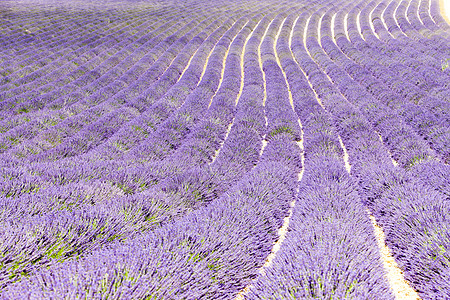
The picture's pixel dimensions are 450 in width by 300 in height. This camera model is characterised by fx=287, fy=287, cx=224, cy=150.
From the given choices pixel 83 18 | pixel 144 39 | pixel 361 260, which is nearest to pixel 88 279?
pixel 361 260

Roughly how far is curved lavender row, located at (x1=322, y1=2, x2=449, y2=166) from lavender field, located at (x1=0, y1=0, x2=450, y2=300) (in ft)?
0.14

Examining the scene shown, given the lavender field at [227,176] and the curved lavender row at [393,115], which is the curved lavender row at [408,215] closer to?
the lavender field at [227,176]

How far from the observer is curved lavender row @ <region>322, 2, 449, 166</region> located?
484cm

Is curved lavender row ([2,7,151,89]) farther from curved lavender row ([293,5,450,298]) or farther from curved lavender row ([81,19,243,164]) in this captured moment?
curved lavender row ([293,5,450,298])

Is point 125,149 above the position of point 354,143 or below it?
below

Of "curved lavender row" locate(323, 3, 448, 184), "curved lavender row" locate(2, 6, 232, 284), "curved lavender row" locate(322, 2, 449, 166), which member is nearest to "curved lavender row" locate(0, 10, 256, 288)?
"curved lavender row" locate(2, 6, 232, 284)

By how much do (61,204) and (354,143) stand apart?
15.5 feet

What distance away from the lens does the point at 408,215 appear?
2.83 m

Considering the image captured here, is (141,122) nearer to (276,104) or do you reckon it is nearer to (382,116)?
(276,104)

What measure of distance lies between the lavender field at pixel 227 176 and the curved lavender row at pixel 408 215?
0.06ft

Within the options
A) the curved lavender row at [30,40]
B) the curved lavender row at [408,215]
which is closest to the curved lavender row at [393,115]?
the curved lavender row at [408,215]

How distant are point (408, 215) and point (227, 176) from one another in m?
2.25

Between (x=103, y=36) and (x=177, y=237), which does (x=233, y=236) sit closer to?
(x=177, y=237)

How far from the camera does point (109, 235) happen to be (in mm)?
2605
